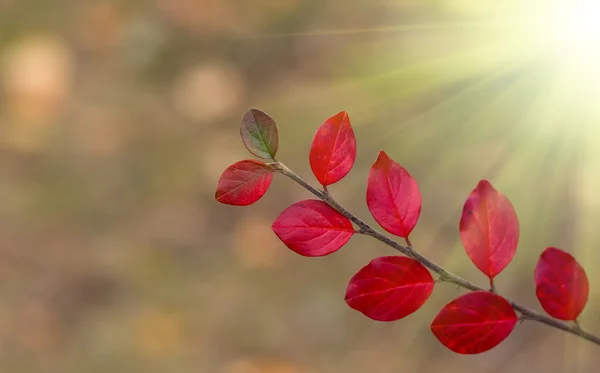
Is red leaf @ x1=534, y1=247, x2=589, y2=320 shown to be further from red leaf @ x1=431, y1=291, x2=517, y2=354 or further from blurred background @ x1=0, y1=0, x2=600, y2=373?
blurred background @ x1=0, y1=0, x2=600, y2=373

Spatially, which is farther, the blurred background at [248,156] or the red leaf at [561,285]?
the blurred background at [248,156]

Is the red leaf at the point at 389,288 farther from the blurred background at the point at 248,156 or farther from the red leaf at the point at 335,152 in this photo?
the blurred background at the point at 248,156

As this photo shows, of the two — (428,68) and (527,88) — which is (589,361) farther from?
(428,68)

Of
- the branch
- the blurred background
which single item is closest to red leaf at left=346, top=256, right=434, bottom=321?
the branch

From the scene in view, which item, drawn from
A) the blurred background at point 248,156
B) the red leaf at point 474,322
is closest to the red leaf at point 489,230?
the red leaf at point 474,322

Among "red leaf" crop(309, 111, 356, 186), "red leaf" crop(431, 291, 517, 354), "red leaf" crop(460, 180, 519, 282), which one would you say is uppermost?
"red leaf" crop(309, 111, 356, 186)

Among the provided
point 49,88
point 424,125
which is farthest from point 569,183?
point 49,88
